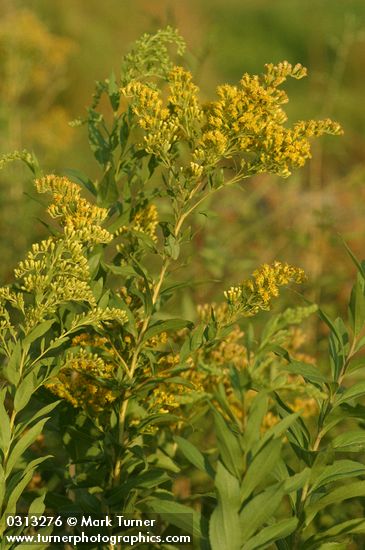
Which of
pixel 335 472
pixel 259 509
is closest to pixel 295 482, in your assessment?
pixel 259 509

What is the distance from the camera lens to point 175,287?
1.82m

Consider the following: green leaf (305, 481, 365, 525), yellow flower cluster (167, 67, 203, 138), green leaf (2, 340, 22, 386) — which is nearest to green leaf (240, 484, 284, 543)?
green leaf (305, 481, 365, 525)

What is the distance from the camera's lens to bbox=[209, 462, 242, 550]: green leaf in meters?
1.33

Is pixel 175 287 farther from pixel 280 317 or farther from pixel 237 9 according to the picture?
pixel 237 9

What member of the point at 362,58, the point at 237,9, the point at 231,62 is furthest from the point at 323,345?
the point at 237,9

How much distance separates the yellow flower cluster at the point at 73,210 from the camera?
1679 millimetres

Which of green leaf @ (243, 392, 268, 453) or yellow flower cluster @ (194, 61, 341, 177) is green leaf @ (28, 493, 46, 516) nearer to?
green leaf @ (243, 392, 268, 453)

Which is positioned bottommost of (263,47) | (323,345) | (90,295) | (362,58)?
(90,295)

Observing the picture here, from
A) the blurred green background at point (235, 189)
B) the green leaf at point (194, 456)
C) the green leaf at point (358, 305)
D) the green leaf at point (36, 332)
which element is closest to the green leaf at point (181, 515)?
the green leaf at point (194, 456)

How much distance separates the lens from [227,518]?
1.34 meters

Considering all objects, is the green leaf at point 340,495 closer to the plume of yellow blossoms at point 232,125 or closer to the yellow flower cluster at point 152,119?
the plume of yellow blossoms at point 232,125

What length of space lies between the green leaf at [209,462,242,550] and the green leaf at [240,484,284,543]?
3cm

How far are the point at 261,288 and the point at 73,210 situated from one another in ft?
1.59

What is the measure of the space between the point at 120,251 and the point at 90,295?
0.34 meters
